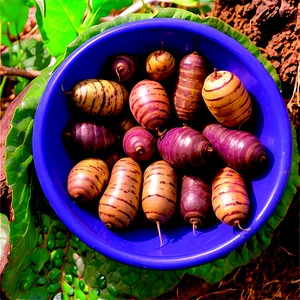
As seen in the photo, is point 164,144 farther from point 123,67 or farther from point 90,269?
point 90,269

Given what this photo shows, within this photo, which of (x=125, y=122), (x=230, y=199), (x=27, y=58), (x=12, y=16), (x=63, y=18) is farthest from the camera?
(x=27, y=58)

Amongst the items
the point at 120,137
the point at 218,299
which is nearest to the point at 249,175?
the point at 120,137

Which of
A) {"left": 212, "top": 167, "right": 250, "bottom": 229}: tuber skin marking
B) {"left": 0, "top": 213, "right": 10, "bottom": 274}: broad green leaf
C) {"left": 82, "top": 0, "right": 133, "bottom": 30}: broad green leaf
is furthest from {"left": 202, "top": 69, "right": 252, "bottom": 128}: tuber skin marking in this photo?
{"left": 0, "top": 213, "right": 10, "bottom": 274}: broad green leaf

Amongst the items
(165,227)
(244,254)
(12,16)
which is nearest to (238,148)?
A: (165,227)

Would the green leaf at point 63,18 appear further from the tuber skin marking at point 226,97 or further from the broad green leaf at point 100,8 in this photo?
the tuber skin marking at point 226,97

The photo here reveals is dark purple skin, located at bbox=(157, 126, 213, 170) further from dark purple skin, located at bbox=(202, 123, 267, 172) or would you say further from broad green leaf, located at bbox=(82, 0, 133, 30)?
broad green leaf, located at bbox=(82, 0, 133, 30)

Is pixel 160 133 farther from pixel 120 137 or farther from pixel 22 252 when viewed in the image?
pixel 22 252

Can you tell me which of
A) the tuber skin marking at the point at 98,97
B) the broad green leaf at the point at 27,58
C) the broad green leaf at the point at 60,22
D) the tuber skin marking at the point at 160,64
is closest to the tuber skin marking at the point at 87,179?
the tuber skin marking at the point at 98,97

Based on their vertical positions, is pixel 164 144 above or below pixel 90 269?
above
